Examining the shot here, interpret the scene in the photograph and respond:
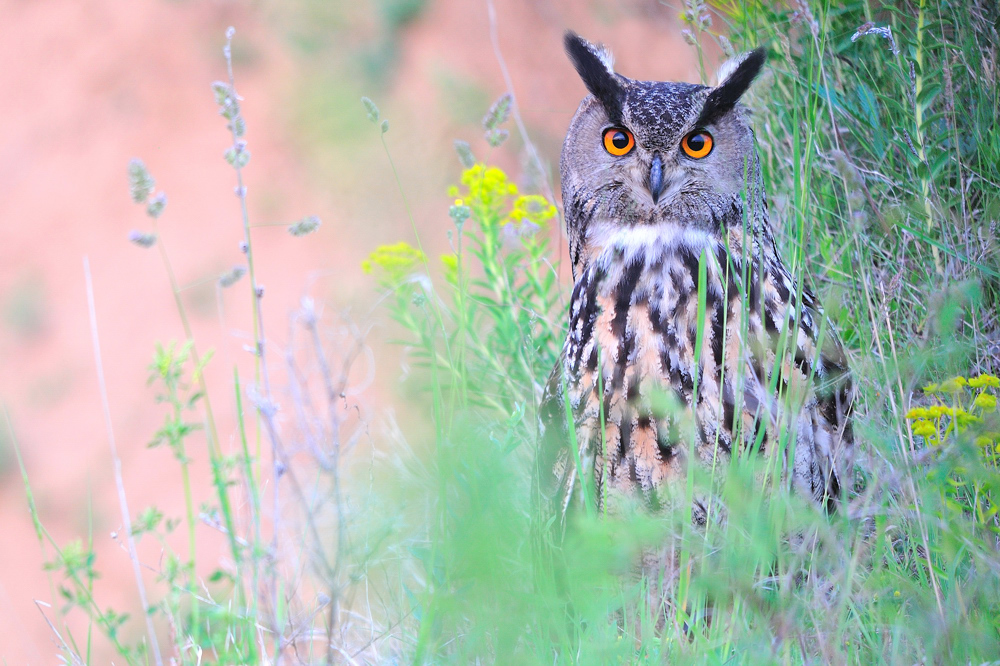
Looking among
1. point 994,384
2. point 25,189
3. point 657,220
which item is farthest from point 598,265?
point 25,189

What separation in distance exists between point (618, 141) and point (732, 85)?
238mm

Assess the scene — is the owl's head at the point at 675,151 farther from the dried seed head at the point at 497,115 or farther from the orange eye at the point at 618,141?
the dried seed head at the point at 497,115

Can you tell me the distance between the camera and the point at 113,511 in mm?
5168

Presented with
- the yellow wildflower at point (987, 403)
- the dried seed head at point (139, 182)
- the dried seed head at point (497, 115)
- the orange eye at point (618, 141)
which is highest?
the dried seed head at point (497, 115)

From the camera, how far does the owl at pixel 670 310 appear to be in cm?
132

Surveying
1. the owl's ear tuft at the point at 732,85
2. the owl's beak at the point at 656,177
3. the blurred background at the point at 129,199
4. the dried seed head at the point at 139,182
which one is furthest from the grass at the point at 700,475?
the blurred background at the point at 129,199

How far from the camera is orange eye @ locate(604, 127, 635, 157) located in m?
1.51

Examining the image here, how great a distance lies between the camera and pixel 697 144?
1.49 meters

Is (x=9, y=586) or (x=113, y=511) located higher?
(x=113, y=511)

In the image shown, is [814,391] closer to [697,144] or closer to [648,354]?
[648,354]

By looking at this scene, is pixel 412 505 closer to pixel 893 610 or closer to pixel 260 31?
pixel 893 610

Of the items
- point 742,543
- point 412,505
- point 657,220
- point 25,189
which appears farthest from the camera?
point 25,189

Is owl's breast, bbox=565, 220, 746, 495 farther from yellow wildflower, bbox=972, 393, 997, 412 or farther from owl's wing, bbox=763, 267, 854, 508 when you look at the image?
yellow wildflower, bbox=972, 393, 997, 412

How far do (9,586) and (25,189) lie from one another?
347 cm
